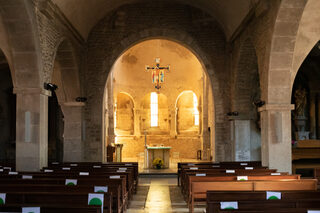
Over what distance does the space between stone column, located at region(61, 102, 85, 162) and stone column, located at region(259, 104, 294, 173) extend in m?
7.06

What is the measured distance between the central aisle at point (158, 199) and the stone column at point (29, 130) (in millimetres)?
2583

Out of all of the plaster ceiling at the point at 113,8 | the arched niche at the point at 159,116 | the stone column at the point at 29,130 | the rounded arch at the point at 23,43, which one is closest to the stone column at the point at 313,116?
the plaster ceiling at the point at 113,8

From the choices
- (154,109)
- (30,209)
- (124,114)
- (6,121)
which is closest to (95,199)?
(30,209)

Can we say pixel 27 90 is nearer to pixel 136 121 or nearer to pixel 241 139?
pixel 241 139

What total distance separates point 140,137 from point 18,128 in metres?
14.1

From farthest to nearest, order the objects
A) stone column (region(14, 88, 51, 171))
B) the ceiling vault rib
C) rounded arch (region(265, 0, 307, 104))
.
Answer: the ceiling vault rib < stone column (region(14, 88, 51, 171)) < rounded arch (region(265, 0, 307, 104))

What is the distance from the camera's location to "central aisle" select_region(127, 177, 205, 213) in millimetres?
7680

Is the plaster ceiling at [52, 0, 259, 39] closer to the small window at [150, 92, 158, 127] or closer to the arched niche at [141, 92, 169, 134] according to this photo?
the arched niche at [141, 92, 169, 134]

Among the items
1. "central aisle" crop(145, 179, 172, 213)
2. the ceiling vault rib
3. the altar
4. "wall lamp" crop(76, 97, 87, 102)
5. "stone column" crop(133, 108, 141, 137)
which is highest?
the ceiling vault rib

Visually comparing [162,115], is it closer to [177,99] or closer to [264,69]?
[177,99]

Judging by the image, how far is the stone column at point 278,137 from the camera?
895 cm

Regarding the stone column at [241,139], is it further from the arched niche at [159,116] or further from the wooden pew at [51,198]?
the arched niche at [159,116]

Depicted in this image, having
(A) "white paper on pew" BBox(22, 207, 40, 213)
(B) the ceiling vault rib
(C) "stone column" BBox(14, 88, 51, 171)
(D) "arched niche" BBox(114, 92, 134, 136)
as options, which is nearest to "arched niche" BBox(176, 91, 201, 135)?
(D) "arched niche" BBox(114, 92, 134, 136)

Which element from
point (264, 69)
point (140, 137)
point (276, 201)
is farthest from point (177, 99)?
point (276, 201)
